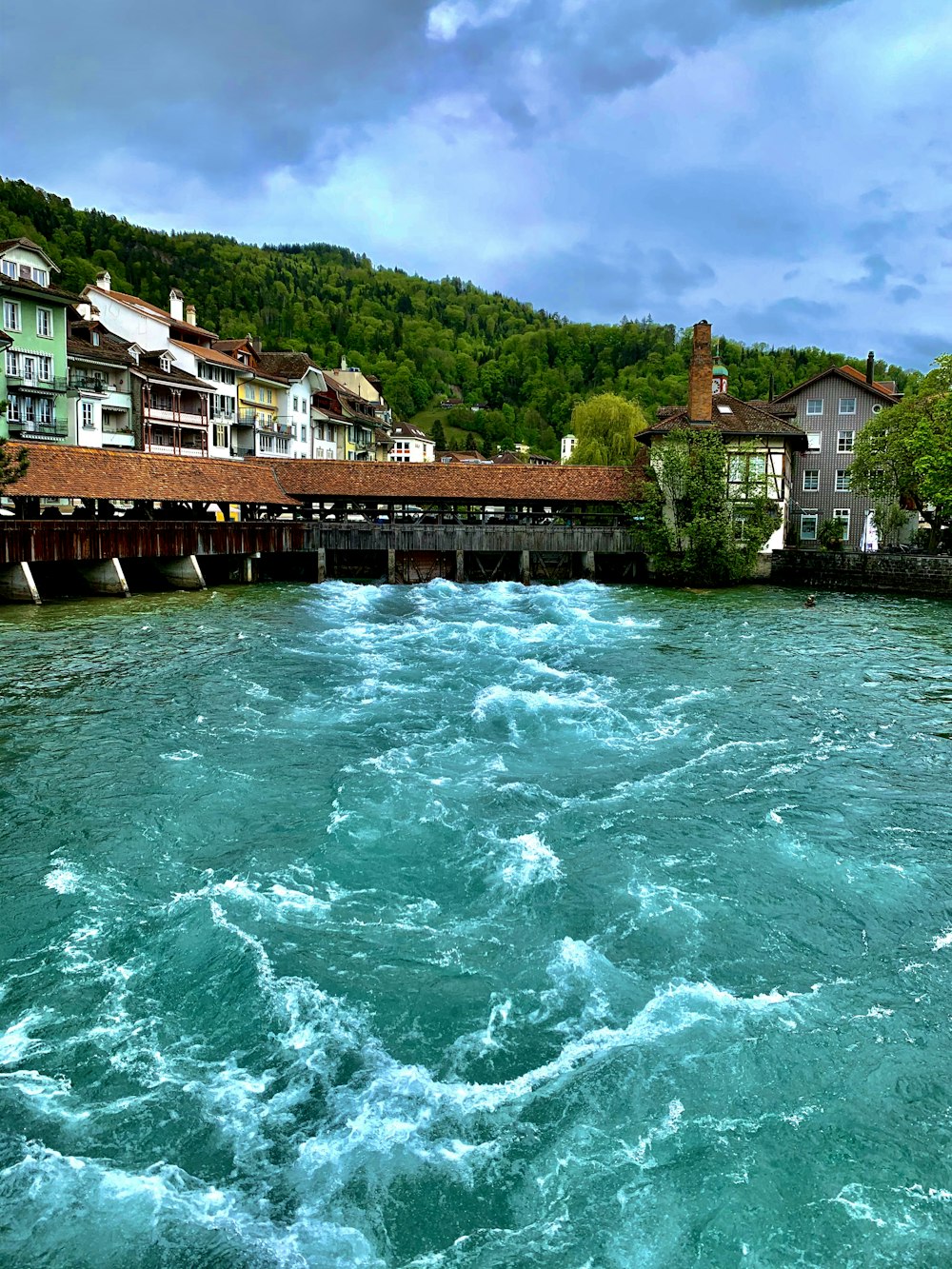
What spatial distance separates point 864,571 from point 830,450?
44.6 ft

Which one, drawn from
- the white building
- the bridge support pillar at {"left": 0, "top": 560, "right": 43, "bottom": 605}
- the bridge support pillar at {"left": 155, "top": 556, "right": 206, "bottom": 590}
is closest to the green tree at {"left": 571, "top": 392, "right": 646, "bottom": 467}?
the bridge support pillar at {"left": 155, "top": 556, "right": 206, "bottom": 590}

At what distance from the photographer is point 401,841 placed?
10211 millimetres

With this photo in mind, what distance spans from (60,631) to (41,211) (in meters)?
85.0

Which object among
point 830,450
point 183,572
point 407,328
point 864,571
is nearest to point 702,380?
point 830,450

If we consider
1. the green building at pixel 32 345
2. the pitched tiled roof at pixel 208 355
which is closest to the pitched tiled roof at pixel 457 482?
the green building at pixel 32 345

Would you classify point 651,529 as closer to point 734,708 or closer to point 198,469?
point 198,469

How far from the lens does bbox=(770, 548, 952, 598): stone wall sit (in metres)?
35.1

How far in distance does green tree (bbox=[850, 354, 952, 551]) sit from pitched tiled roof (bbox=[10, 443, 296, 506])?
2553 centimetres

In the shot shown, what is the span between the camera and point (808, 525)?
4859cm

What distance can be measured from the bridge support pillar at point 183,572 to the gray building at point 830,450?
29915 mm

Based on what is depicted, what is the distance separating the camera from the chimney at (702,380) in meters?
42.8

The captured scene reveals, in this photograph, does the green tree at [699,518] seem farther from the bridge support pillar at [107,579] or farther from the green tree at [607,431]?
the green tree at [607,431]

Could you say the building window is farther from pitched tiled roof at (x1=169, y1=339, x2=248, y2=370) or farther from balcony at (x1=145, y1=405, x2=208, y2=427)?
pitched tiled roof at (x1=169, y1=339, x2=248, y2=370)

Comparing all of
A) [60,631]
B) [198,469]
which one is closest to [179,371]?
[198,469]
